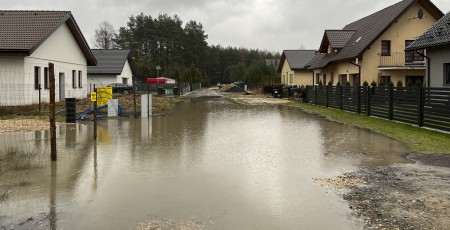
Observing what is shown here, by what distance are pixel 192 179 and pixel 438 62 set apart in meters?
17.1

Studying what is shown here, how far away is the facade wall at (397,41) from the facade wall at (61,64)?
2009 cm

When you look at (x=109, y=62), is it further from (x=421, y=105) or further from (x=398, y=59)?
(x=421, y=105)

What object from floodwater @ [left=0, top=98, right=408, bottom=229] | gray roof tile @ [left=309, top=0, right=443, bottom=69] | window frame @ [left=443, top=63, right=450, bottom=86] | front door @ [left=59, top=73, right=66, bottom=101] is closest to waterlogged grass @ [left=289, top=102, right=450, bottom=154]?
floodwater @ [left=0, top=98, right=408, bottom=229]

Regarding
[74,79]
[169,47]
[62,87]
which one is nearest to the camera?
[62,87]

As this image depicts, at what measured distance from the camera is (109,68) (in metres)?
46.3

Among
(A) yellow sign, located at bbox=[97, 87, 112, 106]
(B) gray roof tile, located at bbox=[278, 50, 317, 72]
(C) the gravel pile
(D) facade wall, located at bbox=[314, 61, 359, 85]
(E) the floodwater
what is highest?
(B) gray roof tile, located at bbox=[278, 50, 317, 72]

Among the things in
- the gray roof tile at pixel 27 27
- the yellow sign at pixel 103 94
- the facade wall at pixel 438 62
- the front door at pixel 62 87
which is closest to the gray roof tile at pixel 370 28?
the facade wall at pixel 438 62

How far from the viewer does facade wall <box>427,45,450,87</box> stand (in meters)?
19.9

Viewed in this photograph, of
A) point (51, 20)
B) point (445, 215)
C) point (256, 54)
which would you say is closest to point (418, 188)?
point (445, 215)

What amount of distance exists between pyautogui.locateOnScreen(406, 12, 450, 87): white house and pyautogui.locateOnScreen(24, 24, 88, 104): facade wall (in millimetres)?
19692

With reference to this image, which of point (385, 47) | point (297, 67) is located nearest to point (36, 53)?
point (385, 47)

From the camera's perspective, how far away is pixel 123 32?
82625 millimetres

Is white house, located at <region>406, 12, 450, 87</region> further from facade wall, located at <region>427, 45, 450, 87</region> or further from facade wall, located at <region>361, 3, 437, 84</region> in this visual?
facade wall, located at <region>361, 3, 437, 84</region>

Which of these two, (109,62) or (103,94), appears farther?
(109,62)
